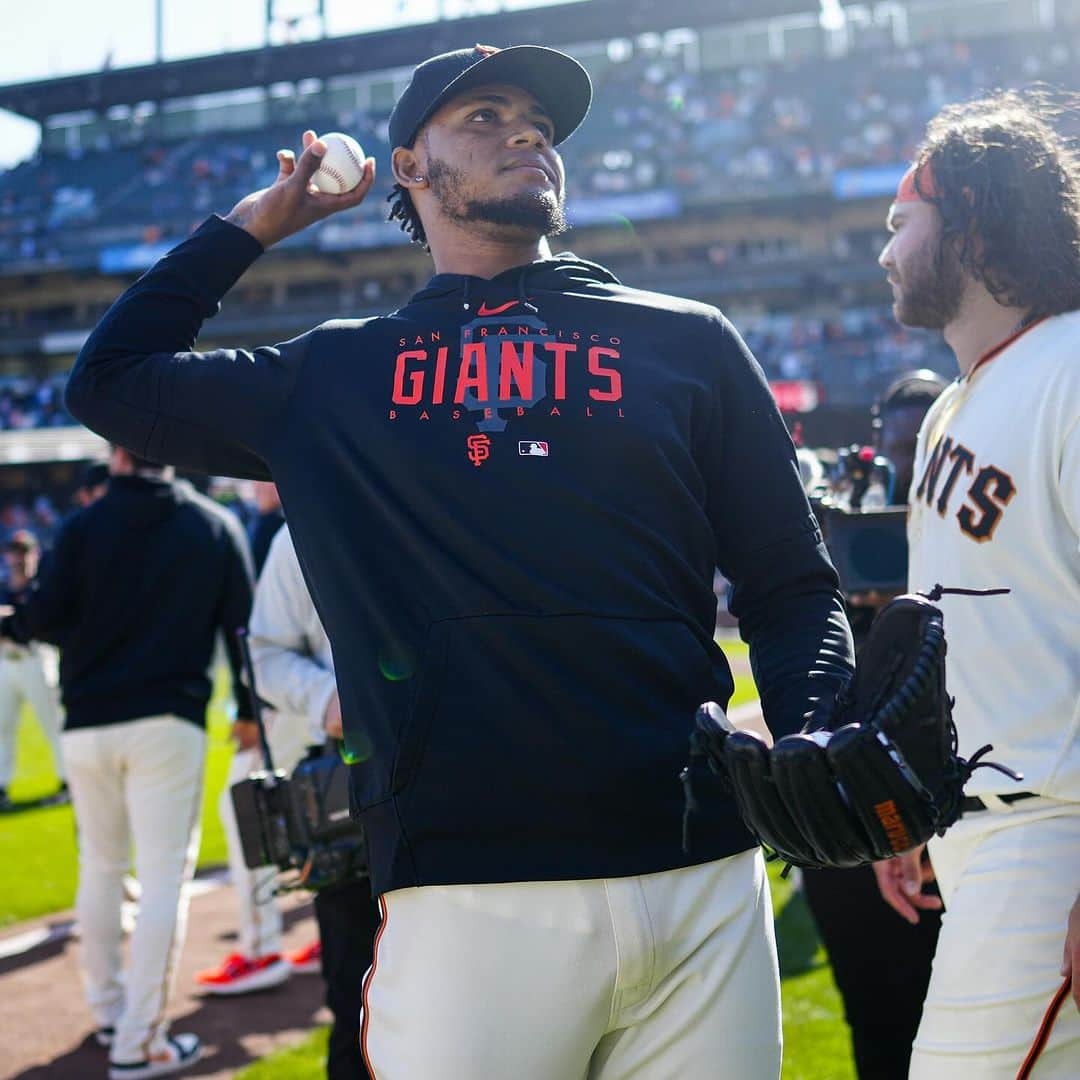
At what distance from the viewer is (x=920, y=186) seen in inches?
104

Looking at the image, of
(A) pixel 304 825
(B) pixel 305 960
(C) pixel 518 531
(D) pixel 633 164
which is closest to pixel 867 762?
(C) pixel 518 531

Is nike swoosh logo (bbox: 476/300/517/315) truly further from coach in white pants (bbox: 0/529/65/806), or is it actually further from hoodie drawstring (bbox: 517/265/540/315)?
coach in white pants (bbox: 0/529/65/806)

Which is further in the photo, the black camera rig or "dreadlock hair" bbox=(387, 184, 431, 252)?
the black camera rig

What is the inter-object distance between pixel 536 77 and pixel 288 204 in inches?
18.1

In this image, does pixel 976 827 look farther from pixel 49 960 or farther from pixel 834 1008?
pixel 49 960

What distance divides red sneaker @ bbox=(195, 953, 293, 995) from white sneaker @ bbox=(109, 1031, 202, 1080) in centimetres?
70

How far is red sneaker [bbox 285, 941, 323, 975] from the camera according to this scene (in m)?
5.57

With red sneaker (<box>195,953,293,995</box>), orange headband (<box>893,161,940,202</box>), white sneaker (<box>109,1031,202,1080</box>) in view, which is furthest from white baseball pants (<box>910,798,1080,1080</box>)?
red sneaker (<box>195,953,293,995</box>)

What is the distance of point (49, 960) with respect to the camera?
19.0 feet

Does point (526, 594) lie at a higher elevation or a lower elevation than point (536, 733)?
higher

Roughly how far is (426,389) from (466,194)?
0.40 metres

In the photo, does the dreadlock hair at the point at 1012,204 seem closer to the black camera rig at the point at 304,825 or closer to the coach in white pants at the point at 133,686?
the black camera rig at the point at 304,825

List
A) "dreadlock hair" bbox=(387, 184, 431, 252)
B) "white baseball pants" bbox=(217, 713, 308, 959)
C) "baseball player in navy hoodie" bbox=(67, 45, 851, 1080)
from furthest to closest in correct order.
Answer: "white baseball pants" bbox=(217, 713, 308, 959), "dreadlock hair" bbox=(387, 184, 431, 252), "baseball player in navy hoodie" bbox=(67, 45, 851, 1080)

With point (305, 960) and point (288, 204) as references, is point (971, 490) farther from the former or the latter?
point (305, 960)
